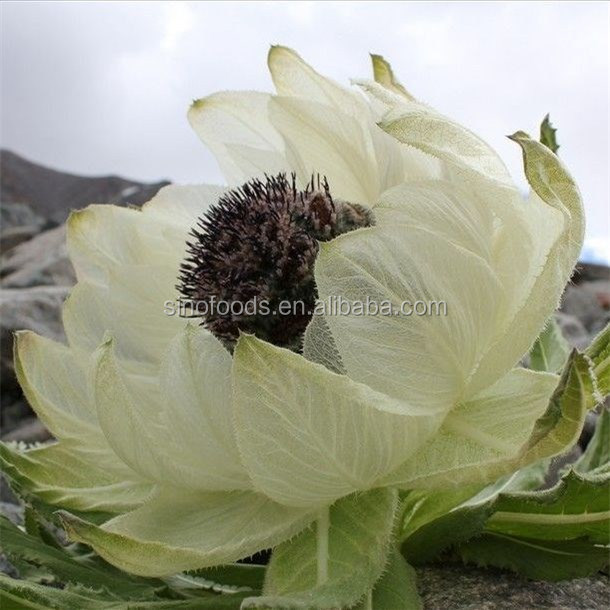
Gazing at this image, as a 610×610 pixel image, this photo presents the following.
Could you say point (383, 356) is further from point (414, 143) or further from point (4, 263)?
point (4, 263)

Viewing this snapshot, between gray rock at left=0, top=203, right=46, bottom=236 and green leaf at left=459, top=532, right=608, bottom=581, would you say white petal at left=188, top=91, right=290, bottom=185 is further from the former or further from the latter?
gray rock at left=0, top=203, right=46, bottom=236

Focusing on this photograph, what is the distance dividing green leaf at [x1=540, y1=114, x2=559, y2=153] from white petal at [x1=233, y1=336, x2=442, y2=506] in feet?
1.21

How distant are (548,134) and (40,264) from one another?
9.38 ft

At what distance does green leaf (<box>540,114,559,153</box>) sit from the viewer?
876 millimetres

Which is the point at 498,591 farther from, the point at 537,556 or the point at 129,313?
the point at 129,313

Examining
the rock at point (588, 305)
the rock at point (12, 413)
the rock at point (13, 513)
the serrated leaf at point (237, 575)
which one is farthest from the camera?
the rock at point (588, 305)

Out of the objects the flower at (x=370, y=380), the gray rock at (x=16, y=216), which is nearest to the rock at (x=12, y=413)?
the flower at (x=370, y=380)

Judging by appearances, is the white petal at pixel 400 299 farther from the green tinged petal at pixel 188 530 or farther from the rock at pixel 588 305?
the rock at pixel 588 305

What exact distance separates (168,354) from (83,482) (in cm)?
24

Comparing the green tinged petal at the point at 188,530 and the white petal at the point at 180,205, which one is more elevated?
the white petal at the point at 180,205

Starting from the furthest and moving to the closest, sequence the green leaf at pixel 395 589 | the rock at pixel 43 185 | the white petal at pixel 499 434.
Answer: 1. the rock at pixel 43 185
2. the green leaf at pixel 395 589
3. the white petal at pixel 499 434

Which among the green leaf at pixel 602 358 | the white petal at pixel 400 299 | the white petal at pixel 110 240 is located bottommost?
the green leaf at pixel 602 358

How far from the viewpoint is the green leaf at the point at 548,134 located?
0.88 meters

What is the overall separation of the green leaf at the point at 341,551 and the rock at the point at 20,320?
4.80ft
